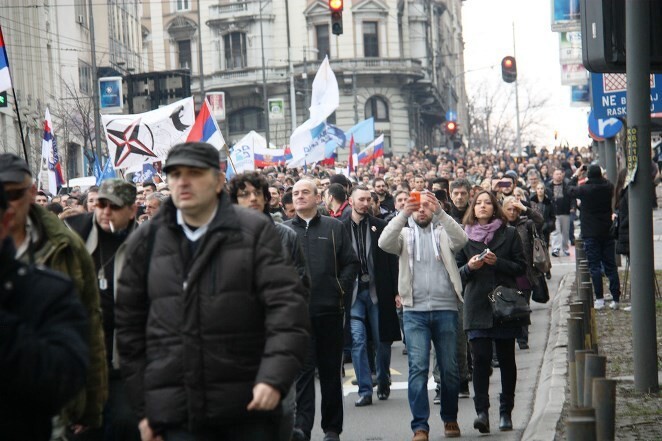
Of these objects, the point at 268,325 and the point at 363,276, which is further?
the point at 363,276

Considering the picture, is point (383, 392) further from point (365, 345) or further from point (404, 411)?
point (404, 411)

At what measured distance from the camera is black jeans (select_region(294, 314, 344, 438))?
954 centimetres

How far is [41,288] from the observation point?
3885 millimetres

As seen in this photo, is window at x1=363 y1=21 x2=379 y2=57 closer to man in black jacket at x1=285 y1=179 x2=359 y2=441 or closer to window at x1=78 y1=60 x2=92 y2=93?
window at x1=78 y1=60 x2=92 y2=93

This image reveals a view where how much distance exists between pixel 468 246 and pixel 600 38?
6.06ft

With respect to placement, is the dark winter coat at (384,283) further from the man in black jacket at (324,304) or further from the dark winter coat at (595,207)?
the dark winter coat at (595,207)

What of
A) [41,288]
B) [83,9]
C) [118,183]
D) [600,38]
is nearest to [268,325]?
[41,288]

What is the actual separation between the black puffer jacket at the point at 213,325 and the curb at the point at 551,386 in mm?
3962

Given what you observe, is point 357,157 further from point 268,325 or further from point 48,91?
point 268,325

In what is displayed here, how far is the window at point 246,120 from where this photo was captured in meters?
87.9

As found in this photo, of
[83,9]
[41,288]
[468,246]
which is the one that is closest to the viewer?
[41,288]

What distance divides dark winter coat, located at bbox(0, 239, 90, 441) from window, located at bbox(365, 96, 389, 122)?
8288cm

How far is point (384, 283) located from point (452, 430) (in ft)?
8.12

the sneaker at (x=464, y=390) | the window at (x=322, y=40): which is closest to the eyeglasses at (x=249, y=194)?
the sneaker at (x=464, y=390)
